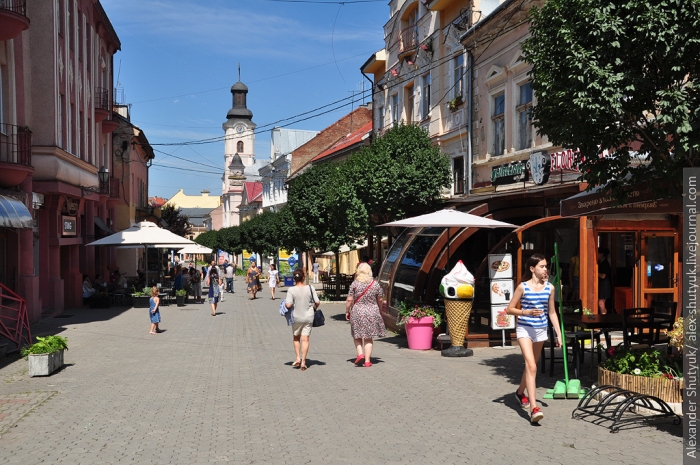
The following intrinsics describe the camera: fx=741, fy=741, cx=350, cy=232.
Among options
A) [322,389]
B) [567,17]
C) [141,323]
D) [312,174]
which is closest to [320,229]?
[312,174]

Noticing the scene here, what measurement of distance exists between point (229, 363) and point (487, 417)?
224 inches

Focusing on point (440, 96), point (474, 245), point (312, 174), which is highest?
point (440, 96)

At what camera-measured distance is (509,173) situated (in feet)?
57.7

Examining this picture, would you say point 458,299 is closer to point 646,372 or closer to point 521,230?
point 521,230

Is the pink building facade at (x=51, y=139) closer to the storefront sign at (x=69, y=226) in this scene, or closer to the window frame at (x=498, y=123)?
→ the storefront sign at (x=69, y=226)

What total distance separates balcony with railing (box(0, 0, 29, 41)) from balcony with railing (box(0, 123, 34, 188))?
203cm

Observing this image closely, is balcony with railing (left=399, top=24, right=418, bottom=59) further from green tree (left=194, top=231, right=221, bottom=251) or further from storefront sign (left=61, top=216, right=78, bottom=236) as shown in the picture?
green tree (left=194, top=231, right=221, bottom=251)

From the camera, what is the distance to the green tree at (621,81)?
24.4 ft

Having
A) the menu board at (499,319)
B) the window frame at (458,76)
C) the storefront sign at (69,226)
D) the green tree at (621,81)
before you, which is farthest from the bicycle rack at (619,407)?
the storefront sign at (69,226)

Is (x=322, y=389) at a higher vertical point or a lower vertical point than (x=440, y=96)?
lower

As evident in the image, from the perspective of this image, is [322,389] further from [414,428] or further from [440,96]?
[440,96]

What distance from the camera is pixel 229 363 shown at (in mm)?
12477

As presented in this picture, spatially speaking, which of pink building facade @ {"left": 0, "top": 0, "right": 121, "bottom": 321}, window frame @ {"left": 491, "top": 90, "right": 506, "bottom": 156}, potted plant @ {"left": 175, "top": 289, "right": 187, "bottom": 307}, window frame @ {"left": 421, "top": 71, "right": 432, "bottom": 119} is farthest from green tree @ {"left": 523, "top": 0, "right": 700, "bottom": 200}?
potted plant @ {"left": 175, "top": 289, "right": 187, "bottom": 307}

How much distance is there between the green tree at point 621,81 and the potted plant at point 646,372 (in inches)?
71.6
